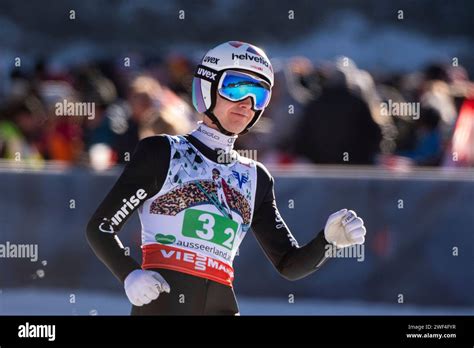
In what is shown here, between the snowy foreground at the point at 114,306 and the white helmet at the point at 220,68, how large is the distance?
3.02m

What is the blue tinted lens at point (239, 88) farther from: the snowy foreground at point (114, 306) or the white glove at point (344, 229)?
the snowy foreground at point (114, 306)

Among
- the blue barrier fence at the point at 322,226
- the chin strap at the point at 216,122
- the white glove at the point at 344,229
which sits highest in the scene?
the chin strap at the point at 216,122

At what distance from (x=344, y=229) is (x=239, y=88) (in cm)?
86

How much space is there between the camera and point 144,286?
241 inches

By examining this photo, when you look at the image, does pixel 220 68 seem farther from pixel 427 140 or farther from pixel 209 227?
pixel 427 140

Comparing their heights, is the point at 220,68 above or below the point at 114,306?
above

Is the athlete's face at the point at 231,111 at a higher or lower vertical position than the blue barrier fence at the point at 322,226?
higher

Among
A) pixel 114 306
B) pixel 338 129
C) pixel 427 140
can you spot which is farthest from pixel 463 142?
pixel 114 306

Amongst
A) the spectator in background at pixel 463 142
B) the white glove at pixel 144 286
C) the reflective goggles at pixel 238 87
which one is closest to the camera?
the white glove at pixel 144 286

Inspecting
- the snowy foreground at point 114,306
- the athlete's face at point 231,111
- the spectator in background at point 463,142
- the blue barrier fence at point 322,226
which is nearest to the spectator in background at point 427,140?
the spectator in background at point 463,142

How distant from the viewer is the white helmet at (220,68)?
6742 millimetres

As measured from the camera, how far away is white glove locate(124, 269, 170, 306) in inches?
241

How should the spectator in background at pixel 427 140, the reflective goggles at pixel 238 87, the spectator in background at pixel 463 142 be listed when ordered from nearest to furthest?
1. the reflective goggles at pixel 238 87
2. the spectator in background at pixel 463 142
3. the spectator in background at pixel 427 140
